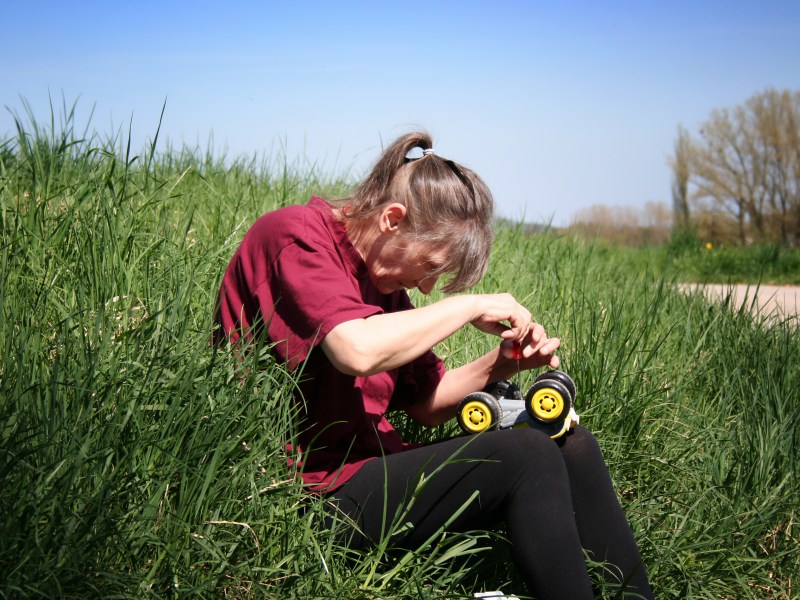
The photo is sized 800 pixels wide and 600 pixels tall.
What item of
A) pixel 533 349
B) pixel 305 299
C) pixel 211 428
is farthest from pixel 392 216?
pixel 211 428

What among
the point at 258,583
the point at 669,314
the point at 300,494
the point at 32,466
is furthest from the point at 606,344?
the point at 32,466

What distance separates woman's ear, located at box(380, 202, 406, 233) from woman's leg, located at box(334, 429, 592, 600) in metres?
0.56

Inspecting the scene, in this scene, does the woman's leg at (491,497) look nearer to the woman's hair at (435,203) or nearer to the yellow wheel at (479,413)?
the yellow wheel at (479,413)

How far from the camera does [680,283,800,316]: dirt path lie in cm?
414

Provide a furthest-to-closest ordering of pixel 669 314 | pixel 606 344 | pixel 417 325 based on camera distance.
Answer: pixel 669 314 → pixel 606 344 → pixel 417 325

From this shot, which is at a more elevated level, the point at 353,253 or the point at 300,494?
the point at 353,253

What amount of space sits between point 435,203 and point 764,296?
594 centimetres

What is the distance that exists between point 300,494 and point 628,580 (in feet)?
2.70

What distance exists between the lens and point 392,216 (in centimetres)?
227

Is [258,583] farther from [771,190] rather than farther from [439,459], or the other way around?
[771,190]

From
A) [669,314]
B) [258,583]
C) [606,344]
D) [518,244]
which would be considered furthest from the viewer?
[518,244]

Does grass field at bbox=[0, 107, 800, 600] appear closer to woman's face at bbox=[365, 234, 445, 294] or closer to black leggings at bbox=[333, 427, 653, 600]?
black leggings at bbox=[333, 427, 653, 600]

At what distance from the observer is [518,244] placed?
524 cm

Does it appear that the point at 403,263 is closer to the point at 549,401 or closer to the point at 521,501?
the point at 549,401
